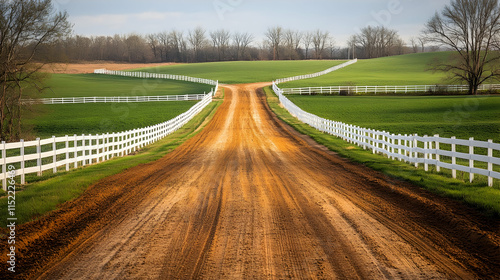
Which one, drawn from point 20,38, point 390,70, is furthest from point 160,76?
point 20,38

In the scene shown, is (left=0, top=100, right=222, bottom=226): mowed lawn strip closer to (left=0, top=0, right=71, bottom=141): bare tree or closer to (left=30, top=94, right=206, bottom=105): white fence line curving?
(left=0, top=0, right=71, bottom=141): bare tree

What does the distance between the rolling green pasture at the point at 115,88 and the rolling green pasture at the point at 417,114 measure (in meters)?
26.7

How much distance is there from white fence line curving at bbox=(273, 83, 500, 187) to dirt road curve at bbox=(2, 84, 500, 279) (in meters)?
1.95

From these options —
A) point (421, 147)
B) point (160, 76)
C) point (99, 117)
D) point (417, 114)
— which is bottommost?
point (421, 147)

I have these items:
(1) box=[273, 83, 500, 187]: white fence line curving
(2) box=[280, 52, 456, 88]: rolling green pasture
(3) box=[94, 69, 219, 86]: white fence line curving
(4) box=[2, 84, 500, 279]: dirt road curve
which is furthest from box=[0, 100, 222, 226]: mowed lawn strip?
(2) box=[280, 52, 456, 88]: rolling green pasture

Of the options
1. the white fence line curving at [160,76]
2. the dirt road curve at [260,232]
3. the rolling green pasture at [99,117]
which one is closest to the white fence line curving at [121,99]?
the rolling green pasture at [99,117]

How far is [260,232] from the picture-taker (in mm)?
7461

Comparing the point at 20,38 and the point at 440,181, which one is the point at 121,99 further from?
the point at 440,181

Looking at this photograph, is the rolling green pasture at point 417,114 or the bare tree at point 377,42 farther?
the bare tree at point 377,42

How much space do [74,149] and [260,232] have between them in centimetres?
1143

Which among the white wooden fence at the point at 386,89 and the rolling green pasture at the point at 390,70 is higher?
the rolling green pasture at the point at 390,70

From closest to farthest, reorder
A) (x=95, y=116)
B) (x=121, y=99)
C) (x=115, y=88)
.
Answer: (x=95, y=116), (x=121, y=99), (x=115, y=88)

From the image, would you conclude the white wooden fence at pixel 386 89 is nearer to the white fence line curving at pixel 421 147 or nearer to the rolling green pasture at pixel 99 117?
the white fence line curving at pixel 421 147

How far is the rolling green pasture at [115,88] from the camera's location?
72.1 metres
